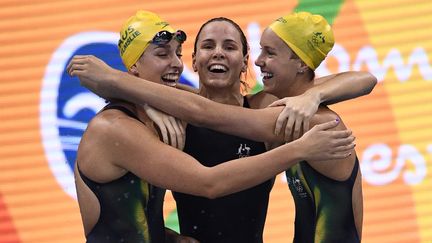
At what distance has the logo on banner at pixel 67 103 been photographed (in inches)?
350

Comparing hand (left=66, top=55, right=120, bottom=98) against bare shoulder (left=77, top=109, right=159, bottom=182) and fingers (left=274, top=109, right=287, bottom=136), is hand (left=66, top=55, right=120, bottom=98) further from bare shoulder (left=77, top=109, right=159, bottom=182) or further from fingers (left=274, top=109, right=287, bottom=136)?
fingers (left=274, top=109, right=287, bottom=136)

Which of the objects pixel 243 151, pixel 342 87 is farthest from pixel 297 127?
pixel 243 151

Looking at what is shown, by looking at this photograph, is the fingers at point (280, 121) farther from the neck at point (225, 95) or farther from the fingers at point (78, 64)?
the fingers at point (78, 64)

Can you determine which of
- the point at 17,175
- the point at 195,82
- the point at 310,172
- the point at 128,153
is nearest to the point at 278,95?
the point at 310,172

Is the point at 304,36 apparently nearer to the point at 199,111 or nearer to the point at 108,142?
the point at 199,111

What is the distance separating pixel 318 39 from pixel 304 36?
3.3 inches

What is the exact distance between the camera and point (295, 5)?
9023 mm

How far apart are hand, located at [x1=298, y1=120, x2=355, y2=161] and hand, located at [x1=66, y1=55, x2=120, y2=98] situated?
1.05 meters

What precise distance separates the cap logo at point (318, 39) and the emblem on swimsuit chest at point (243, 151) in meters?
0.72

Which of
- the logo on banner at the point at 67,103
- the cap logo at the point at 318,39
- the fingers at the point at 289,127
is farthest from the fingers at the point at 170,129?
the logo on banner at the point at 67,103

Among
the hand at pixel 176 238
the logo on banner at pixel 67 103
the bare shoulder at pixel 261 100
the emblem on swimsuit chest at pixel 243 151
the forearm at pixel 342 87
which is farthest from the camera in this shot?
the logo on banner at pixel 67 103

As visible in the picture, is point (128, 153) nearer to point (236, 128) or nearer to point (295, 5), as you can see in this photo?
point (236, 128)

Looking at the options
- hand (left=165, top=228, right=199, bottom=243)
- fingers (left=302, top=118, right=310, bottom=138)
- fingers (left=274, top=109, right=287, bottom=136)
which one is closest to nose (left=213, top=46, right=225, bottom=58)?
fingers (left=274, top=109, right=287, bottom=136)

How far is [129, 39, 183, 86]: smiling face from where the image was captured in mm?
5746
